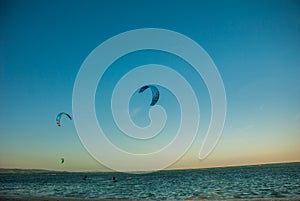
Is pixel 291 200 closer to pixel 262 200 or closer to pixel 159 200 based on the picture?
pixel 262 200

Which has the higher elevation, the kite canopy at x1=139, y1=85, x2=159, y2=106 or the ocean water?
the kite canopy at x1=139, y1=85, x2=159, y2=106

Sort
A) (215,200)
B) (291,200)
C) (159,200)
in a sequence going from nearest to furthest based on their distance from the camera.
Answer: (291,200) → (215,200) → (159,200)

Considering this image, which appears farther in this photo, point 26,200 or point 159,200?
point 159,200

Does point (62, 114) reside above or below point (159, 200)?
above

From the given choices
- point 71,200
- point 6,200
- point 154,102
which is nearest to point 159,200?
point 71,200

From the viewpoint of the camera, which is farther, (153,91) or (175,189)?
(175,189)

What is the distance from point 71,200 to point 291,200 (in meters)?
11.9

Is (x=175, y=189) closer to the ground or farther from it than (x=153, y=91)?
closer to the ground

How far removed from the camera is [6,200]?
15.6 metres

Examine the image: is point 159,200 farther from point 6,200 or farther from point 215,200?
point 6,200

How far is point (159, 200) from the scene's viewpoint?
55.6ft

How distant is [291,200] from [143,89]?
12.3 metres

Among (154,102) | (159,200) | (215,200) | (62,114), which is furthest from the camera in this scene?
(62,114)

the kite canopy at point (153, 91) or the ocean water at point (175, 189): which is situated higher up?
the kite canopy at point (153, 91)
